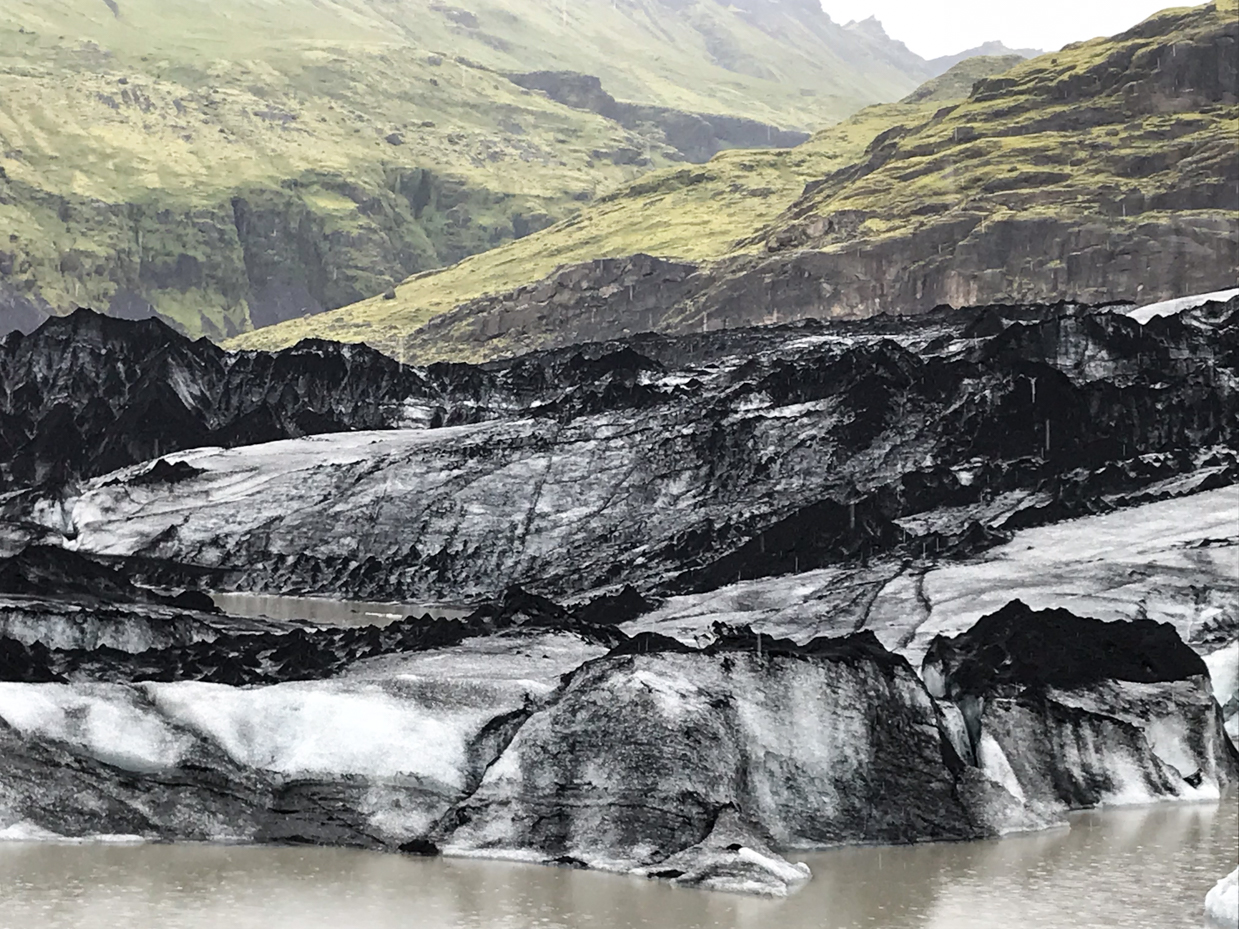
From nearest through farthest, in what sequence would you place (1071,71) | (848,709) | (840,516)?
1. (848,709)
2. (840,516)
3. (1071,71)

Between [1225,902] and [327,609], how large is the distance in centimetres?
3712

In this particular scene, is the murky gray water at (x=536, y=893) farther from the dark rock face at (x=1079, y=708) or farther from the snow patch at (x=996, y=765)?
the dark rock face at (x=1079, y=708)

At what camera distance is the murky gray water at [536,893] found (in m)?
23.7

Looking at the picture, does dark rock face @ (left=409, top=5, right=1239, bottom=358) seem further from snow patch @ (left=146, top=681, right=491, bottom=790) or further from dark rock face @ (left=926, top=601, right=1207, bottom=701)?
snow patch @ (left=146, top=681, right=491, bottom=790)

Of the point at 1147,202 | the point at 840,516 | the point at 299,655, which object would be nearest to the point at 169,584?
the point at 840,516

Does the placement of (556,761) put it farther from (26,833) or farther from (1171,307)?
(1171,307)

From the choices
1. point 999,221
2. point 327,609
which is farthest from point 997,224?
point 327,609

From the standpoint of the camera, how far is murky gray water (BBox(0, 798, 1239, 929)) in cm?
2370

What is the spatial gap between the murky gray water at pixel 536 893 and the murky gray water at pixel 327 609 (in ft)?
88.4

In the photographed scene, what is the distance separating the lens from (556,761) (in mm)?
27703

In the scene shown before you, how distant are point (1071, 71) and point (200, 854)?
155921mm

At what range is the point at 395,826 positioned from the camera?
27469 mm

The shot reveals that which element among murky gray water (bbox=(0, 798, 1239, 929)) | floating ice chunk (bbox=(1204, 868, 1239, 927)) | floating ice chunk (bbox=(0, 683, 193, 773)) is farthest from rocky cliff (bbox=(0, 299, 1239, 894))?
floating ice chunk (bbox=(1204, 868, 1239, 927))

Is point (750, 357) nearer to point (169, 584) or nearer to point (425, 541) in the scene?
point (425, 541)
